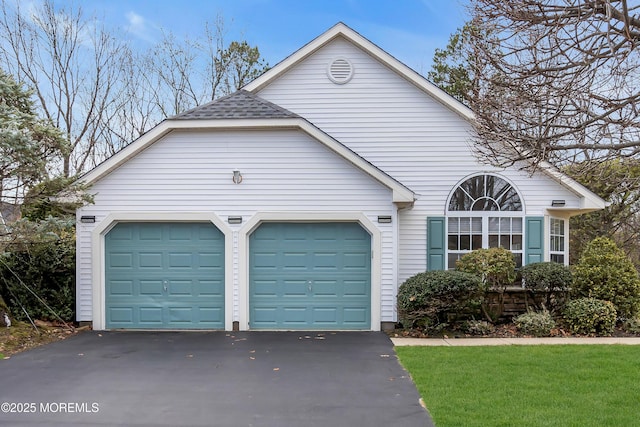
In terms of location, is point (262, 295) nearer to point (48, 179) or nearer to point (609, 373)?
point (48, 179)

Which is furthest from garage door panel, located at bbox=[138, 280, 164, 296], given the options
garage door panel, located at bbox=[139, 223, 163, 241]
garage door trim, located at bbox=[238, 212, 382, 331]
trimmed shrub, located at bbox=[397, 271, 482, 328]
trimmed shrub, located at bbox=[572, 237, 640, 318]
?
trimmed shrub, located at bbox=[572, 237, 640, 318]

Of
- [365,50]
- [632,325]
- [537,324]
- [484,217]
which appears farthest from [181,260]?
[632,325]

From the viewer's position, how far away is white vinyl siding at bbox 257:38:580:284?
37.6ft

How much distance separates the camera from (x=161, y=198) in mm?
9984

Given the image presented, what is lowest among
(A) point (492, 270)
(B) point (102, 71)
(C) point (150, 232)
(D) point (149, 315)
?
(D) point (149, 315)

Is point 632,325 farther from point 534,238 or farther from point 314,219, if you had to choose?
point 314,219

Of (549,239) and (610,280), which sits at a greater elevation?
(549,239)

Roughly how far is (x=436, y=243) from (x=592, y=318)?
358 cm

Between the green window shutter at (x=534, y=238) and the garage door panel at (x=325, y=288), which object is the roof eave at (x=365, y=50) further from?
the garage door panel at (x=325, y=288)

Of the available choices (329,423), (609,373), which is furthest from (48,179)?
(609,373)

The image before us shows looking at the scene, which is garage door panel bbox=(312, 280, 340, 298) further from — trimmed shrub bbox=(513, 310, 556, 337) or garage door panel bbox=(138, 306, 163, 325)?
trimmed shrub bbox=(513, 310, 556, 337)

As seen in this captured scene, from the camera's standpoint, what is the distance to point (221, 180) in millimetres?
10016

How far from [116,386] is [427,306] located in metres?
5.71

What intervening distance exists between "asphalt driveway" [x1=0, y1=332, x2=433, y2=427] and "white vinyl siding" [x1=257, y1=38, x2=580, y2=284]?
13.0 feet
